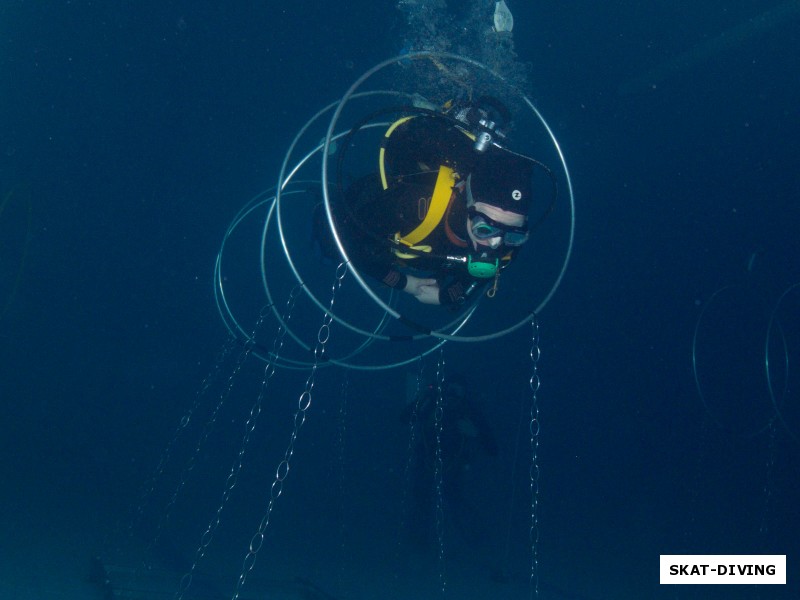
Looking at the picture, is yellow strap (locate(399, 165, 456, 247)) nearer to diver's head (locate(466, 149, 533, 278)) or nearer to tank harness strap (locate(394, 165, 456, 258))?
tank harness strap (locate(394, 165, 456, 258))

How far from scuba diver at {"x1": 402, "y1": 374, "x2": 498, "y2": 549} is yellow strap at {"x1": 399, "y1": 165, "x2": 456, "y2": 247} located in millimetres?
3824

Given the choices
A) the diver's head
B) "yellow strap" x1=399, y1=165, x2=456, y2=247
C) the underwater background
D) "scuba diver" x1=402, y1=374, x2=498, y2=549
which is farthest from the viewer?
the underwater background

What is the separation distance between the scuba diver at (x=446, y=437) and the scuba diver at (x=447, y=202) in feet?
11.1

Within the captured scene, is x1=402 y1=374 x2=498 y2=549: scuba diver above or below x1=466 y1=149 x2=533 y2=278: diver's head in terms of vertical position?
below

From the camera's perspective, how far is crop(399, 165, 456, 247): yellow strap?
4062 millimetres

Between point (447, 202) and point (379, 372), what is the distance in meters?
11.7

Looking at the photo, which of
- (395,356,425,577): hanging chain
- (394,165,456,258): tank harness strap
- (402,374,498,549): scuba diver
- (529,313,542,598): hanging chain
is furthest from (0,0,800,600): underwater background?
(394,165,456,258): tank harness strap

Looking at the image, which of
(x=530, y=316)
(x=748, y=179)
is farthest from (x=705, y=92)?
(x=530, y=316)

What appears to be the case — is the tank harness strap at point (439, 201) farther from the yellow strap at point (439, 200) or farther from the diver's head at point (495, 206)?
the diver's head at point (495, 206)

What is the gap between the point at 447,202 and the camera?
4.08m

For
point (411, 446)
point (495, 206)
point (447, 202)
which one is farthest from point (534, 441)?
point (495, 206)

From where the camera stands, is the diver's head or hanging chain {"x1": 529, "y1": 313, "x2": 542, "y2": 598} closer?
the diver's head

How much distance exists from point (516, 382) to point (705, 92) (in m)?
9.86

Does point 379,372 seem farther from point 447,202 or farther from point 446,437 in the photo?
point 447,202
